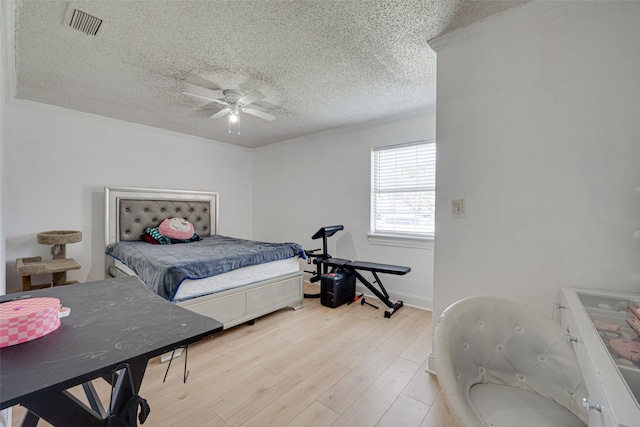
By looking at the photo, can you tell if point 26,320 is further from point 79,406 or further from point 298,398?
point 298,398

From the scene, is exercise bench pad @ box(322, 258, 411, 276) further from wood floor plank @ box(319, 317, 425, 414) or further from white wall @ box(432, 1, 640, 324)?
white wall @ box(432, 1, 640, 324)

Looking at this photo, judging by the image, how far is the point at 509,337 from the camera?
1.08 metres

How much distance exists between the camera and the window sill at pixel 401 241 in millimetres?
3035

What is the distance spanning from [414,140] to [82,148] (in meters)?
3.96

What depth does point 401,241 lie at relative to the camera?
127 inches

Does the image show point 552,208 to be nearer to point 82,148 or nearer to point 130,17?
point 130,17

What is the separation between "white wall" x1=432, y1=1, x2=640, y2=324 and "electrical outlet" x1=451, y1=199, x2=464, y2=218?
36 mm

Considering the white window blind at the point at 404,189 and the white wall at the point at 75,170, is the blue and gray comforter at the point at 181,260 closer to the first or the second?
the white wall at the point at 75,170

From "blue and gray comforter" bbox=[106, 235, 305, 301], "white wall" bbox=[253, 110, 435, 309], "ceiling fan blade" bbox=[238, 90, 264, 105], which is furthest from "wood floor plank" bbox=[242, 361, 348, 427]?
"ceiling fan blade" bbox=[238, 90, 264, 105]

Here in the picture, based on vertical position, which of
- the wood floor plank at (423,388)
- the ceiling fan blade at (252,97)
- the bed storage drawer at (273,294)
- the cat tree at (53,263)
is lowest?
the wood floor plank at (423,388)

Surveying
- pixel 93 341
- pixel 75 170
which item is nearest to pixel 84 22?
pixel 93 341

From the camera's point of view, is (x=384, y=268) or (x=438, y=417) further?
(x=384, y=268)

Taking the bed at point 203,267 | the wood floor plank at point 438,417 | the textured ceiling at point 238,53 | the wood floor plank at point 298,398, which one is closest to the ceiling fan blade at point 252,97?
the textured ceiling at point 238,53

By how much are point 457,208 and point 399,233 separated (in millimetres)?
1577
